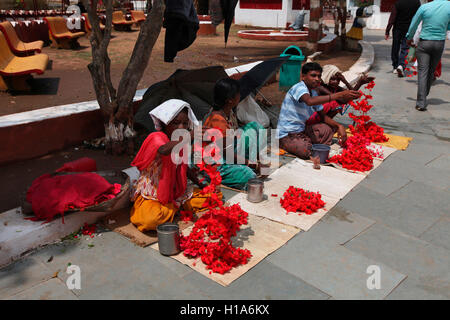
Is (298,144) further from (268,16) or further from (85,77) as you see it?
(268,16)

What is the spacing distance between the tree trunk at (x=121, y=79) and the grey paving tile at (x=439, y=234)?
3607 mm

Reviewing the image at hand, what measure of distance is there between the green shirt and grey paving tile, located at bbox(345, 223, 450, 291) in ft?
16.5

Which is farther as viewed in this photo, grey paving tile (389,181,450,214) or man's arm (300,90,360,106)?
man's arm (300,90,360,106)

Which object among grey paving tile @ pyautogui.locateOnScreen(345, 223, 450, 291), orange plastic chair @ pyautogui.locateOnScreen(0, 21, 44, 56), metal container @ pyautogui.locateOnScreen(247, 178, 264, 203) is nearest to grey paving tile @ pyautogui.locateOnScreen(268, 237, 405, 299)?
grey paving tile @ pyautogui.locateOnScreen(345, 223, 450, 291)

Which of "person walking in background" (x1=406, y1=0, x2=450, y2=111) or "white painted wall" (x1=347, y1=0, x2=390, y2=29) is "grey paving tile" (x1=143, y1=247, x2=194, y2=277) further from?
"white painted wall" (x1=347, y1=0, x2=390, y2=29)

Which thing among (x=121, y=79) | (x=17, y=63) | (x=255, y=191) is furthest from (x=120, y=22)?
(x=255, y=191)

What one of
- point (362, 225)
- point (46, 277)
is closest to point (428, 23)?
point (362, 225)

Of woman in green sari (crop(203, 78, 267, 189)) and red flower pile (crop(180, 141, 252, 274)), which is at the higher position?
woman in green sari (crop(203, 78, 267, 189))

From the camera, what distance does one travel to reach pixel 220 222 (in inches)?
133

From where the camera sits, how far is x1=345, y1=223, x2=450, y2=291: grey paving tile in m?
2.99

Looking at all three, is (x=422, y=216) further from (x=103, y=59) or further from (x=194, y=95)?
(x=103, y=59)

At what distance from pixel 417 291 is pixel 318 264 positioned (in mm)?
721

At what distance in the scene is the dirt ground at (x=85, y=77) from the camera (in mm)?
4484
